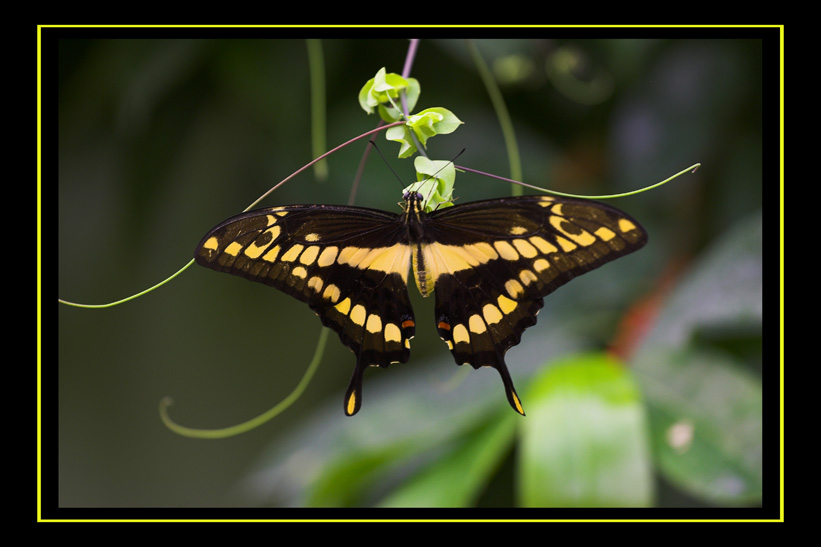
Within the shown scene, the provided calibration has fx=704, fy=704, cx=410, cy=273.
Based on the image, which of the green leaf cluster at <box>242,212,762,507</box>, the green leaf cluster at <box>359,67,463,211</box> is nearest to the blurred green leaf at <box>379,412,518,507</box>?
the green leaf cluster at <box>242,212,762,507</box>

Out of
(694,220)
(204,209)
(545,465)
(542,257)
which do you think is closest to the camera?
(542,257)

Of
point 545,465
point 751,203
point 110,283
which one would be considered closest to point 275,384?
point 110,283

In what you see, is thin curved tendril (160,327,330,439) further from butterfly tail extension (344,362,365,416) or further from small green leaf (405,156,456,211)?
small green leaf (405,156,456,211)

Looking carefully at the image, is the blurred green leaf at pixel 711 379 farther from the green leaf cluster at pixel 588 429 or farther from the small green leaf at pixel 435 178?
the small green leaf at pixel 435 178

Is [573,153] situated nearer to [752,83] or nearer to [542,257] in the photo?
[752,83]

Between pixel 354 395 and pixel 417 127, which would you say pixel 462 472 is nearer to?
pixel 354 395

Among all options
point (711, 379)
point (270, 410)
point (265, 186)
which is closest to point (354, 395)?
point (711, 379)
